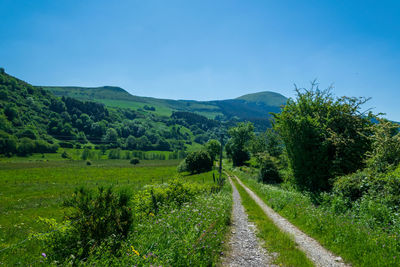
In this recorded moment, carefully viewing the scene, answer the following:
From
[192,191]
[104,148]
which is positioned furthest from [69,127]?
[192,191]

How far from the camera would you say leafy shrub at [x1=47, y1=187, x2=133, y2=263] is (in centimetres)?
511

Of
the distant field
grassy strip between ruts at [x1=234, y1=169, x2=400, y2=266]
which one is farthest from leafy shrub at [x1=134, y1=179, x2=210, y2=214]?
grassy strip between ruts at [x1=234, y1=169, x2=400, y2=266]

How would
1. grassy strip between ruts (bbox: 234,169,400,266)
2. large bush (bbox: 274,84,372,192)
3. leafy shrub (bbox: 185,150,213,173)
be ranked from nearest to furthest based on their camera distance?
1. grassy strip between ruts (bbox: 234,169,400,266)
2. large bush (bbox: 274,84,372,192)
3. leafy shrub (bbox: 185,150,213,173)

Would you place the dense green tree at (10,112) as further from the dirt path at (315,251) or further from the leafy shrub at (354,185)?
the leafy shrub at (354,185)

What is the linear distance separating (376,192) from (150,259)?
12106mm

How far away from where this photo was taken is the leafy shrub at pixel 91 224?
16.8 feet

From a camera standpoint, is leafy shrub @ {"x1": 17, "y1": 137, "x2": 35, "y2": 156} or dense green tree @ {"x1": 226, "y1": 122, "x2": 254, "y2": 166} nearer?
dense green tree @ {"x1": 226, "y1": 122, "x2": 254, "y2": 166}

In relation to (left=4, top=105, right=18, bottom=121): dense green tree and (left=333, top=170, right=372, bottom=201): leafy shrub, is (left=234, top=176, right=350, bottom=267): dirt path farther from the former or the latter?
(left=4, top=105, right=18, bottom=121): dense green tree

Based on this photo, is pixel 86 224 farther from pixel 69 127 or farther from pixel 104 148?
pixel 69 127

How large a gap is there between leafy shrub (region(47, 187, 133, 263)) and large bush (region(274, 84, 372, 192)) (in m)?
15.5

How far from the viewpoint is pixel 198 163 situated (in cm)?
7594

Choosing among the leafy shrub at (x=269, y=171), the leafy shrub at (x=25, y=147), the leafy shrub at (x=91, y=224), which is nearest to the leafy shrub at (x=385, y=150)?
the leafy shrub at (x=91, y=224)

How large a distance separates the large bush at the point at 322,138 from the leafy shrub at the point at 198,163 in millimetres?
57078

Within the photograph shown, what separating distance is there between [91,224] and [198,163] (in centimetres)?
7091
